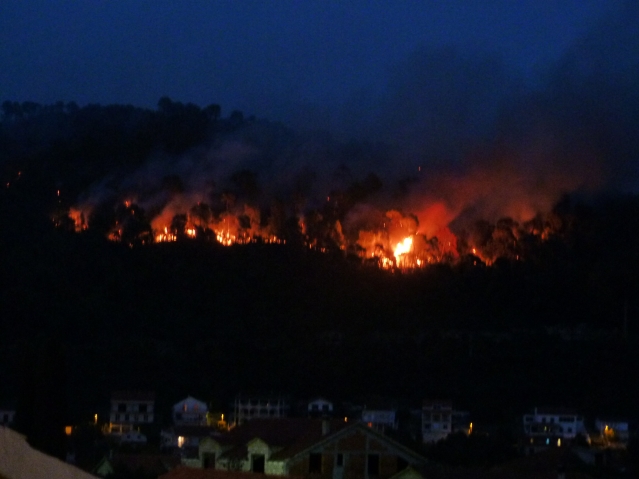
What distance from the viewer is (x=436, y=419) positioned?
44188 millimetres

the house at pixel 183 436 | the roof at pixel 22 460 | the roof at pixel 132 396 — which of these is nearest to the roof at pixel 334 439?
the house at pixel 183 436

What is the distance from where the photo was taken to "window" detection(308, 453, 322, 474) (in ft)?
58.5

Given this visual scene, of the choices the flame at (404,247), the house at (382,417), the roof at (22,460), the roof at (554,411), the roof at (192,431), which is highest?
the flame at (404,247)

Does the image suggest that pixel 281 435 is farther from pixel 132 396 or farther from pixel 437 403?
pixel 437 403

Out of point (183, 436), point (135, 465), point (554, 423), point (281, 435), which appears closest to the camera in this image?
point (281, 435)

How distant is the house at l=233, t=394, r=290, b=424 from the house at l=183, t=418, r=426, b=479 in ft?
76.9

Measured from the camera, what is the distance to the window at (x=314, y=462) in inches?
702

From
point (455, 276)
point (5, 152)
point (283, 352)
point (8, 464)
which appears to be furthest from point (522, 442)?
point (5, 152)

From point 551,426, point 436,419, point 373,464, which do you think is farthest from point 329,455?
point 436,419

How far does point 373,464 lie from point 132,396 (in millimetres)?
26438

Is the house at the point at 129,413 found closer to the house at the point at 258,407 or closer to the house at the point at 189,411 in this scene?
the house at the point at 189,411

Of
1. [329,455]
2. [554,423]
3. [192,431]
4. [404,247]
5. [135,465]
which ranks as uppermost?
[404,247]

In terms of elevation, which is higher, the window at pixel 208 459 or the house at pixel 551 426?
the house at pixel 551 426

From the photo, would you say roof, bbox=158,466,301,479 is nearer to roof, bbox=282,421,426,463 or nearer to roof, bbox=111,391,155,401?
roof, bbox=282,421,426,463
